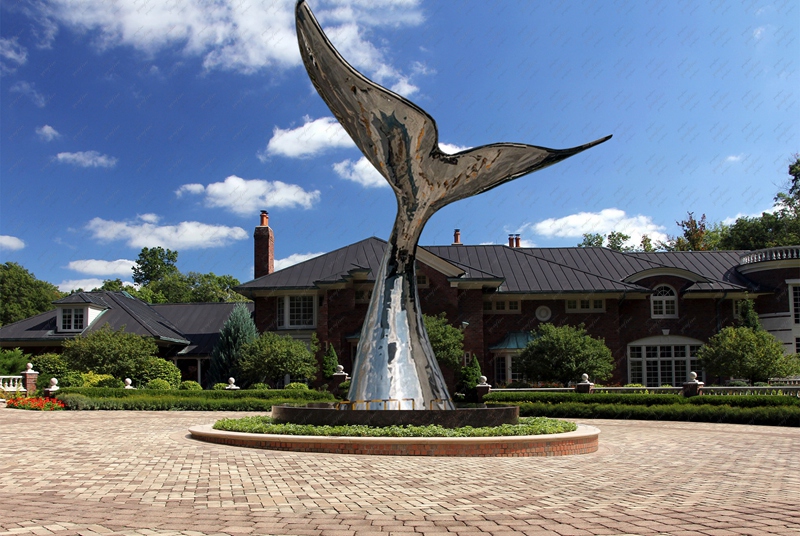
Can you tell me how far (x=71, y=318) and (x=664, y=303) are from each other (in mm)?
31711

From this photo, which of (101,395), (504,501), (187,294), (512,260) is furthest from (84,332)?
(187,294)

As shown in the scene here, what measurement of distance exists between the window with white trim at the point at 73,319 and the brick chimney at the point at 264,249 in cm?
948

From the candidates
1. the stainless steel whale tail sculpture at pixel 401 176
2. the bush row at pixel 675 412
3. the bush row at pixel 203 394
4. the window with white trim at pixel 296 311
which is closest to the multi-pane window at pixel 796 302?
the bush row at pixel 675 412

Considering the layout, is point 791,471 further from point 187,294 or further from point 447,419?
point 187,294

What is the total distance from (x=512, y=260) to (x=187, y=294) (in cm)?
4958

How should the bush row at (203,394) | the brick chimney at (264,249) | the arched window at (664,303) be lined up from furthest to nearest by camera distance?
1. the brick chimney at (264,249)
2. the arched window at (664,303)
3. the bush row at (203,394)

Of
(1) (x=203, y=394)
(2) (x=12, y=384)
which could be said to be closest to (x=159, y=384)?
(1) (x=203, y=394)

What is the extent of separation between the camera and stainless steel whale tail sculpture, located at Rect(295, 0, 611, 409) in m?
12.7

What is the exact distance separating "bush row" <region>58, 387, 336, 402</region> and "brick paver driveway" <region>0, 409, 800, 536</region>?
530 inches

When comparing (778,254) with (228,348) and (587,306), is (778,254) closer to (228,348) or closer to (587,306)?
(587,306)

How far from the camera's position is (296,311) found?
34.6 meters

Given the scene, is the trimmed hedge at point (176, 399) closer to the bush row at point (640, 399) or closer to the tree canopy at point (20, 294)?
the bush row at point (640, 399)

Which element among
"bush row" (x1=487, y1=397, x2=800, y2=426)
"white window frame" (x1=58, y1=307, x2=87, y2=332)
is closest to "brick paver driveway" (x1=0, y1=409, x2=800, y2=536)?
"bush row" (x1=487, y1=397, x2=800, y2=426)

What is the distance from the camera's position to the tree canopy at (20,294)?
63.3 meters
